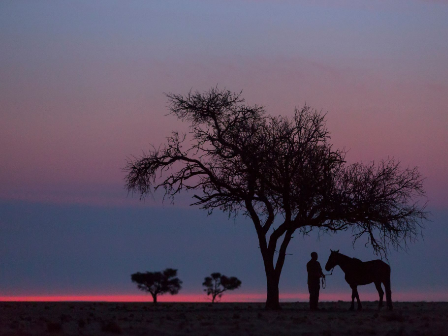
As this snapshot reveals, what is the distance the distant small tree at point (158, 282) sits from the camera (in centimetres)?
6865

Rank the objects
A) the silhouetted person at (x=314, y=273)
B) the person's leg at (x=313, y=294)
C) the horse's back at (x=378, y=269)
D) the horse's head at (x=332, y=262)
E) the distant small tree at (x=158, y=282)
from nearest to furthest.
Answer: the horse's back at (x=378, y=269) → the silhouetted person at (x=314, y=273) → the person's leg at (x=313, y=294) → the horse's head at (x=332, y=262) → the distant small tree at (x=158, y=282)

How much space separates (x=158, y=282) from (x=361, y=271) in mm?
43744

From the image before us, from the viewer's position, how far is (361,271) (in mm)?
28125

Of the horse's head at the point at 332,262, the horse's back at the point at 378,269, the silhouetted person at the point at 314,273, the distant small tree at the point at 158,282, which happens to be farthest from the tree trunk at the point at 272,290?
the distant small tree at the point at 158,282

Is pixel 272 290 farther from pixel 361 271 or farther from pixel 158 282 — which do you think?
pixel 158 282

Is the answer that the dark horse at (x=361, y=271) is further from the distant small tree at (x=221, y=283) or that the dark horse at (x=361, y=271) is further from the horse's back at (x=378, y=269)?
the distant small tree at (x=221, y=283)

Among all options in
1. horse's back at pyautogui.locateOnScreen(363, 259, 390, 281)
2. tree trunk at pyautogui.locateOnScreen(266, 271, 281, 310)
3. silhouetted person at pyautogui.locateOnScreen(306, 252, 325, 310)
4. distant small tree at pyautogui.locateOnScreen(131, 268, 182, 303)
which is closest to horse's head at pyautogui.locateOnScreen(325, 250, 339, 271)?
silhouetted person at pyautogui.locateOnScreen(306, 252, 325, 310)

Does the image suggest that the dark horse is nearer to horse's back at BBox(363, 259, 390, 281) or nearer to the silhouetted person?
horse's back at BBox(363, 259, 390, 281)

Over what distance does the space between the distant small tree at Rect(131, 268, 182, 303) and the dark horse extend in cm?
4237

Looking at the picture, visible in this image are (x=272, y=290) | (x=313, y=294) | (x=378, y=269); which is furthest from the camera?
(x=272, y=290)

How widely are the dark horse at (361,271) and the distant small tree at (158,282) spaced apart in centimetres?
4237

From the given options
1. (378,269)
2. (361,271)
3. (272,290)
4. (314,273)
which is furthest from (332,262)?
(272,290)
